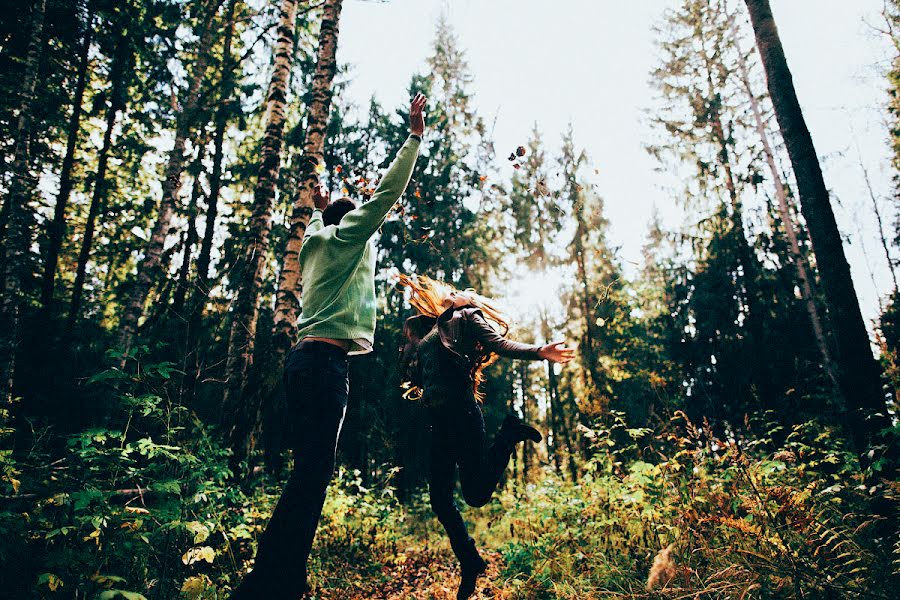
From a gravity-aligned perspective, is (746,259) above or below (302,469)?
above

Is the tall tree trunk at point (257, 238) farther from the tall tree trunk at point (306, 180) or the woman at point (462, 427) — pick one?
the woman at point (462, 427)

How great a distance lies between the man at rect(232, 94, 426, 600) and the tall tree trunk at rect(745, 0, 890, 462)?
3693mm

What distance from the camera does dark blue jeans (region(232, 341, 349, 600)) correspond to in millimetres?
2164

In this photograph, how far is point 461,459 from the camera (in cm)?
352

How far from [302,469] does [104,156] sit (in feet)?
58.8

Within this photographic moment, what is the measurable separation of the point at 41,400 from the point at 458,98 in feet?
57.0

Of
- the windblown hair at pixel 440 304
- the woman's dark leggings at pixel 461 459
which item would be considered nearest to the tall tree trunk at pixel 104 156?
the windblown hair at pixel 440 304

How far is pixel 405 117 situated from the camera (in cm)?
1967

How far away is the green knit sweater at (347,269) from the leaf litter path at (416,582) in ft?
10.6

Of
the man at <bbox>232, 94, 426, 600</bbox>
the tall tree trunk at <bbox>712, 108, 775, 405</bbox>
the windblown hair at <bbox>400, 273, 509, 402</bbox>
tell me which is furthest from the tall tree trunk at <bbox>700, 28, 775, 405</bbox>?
the man at <bbox>232, 94, 426, 600</bbox>

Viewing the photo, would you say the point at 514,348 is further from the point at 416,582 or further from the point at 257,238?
the point at 257,238

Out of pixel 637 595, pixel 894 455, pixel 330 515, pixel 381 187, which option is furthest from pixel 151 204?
pixel 894 455

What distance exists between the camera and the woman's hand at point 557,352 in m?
3.03

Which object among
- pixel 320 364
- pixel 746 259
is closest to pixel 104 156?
pixel 320 364
